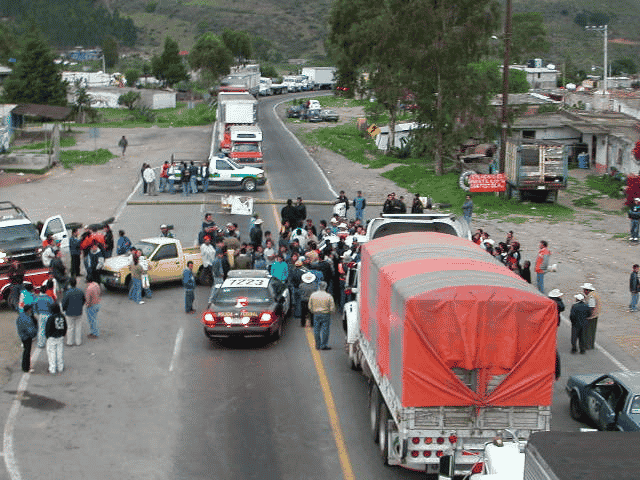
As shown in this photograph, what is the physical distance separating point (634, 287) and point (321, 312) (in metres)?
8.58

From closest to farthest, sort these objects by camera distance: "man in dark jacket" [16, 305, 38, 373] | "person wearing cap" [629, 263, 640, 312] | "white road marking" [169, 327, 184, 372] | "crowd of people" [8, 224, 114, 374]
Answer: "crowd of people" [8, 224, 114, 374] → "man in dark jacket" [16, 305, 38, 373] → "white road marking" [169, 327, 184, 372] → "person wearing cap" [629, 263, 640, 312]

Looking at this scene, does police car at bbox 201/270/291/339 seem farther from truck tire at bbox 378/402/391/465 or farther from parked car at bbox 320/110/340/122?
parked car at bbox 320/110/340/122

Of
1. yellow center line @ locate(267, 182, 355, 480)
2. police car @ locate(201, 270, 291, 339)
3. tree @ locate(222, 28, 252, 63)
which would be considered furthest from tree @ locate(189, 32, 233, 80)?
yellow center line @ locate(267, 182, 355, 480)

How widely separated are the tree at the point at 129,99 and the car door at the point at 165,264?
70.7 meters

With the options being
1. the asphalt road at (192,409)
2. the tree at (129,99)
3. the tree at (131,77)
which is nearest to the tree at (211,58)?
the tree at (131,77)

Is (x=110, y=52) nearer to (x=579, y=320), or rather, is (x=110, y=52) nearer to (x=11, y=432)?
(x=579, y=320)

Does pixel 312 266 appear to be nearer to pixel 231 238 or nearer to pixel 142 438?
pixel 231 238

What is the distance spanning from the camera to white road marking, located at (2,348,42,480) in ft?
47.0

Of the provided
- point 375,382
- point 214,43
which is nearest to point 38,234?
point 375,382

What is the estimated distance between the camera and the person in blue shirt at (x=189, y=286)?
77.0ft

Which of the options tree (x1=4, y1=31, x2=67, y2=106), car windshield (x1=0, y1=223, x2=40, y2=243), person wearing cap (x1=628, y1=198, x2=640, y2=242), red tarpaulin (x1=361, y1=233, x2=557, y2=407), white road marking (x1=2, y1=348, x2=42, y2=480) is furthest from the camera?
tree (x1=4, y1=31, x2=67, y2=106)

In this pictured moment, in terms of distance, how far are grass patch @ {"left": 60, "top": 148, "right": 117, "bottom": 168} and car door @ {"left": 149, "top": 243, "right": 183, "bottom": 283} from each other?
99.8 feet

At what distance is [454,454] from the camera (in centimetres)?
1302

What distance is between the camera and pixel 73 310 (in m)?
20.5
